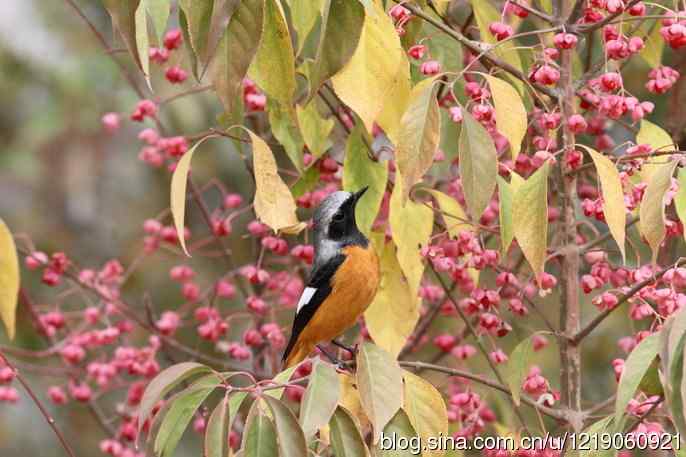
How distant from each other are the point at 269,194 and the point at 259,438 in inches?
26.7

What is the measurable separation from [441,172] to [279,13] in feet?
4.48

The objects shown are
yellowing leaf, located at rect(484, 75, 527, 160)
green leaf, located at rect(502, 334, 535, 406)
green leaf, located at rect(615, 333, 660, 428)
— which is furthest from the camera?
green leaf, located at rect(502, 334, 535, 406)

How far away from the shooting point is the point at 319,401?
2.08 metres

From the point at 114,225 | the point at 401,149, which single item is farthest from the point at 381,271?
the point at 114,225

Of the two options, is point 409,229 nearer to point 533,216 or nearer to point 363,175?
point 363,175

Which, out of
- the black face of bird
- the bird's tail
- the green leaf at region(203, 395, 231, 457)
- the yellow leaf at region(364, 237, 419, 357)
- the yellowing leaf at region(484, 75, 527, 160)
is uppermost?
the yellowing leaf at region(484, 75, 527, 160)

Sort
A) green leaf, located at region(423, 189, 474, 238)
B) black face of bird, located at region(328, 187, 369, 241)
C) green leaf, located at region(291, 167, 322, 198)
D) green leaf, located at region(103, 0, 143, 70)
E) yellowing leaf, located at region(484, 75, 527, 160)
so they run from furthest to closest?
black face of bird, located at region(328, 187, 369, 241)
green leaf, located at region(291, 167, 322, 198)
green leaf, located at region(423, 189, 474, 238)
yellowing leaf, located at region(484, 75, 527, 160)
green leaf, located at region(103, 0, 143, 70)

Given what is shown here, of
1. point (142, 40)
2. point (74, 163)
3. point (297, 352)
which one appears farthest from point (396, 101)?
point (74, 163)

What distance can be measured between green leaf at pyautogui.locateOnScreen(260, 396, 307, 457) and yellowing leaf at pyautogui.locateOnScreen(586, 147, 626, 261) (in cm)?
75

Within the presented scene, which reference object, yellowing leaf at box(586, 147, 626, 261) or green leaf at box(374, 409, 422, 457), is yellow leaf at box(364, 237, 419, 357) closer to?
green leaf at box(374, 409, 422, 457)

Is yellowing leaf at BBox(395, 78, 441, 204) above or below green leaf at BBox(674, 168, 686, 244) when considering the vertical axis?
above

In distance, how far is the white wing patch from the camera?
142 inches

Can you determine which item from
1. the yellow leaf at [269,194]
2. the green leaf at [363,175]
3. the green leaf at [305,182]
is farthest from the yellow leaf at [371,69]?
the green leaf at [305,182]

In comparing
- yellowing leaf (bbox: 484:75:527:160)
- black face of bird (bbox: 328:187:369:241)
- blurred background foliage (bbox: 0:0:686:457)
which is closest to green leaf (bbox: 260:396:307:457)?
yellowing leaf (bbox: 484:75:527:160)
